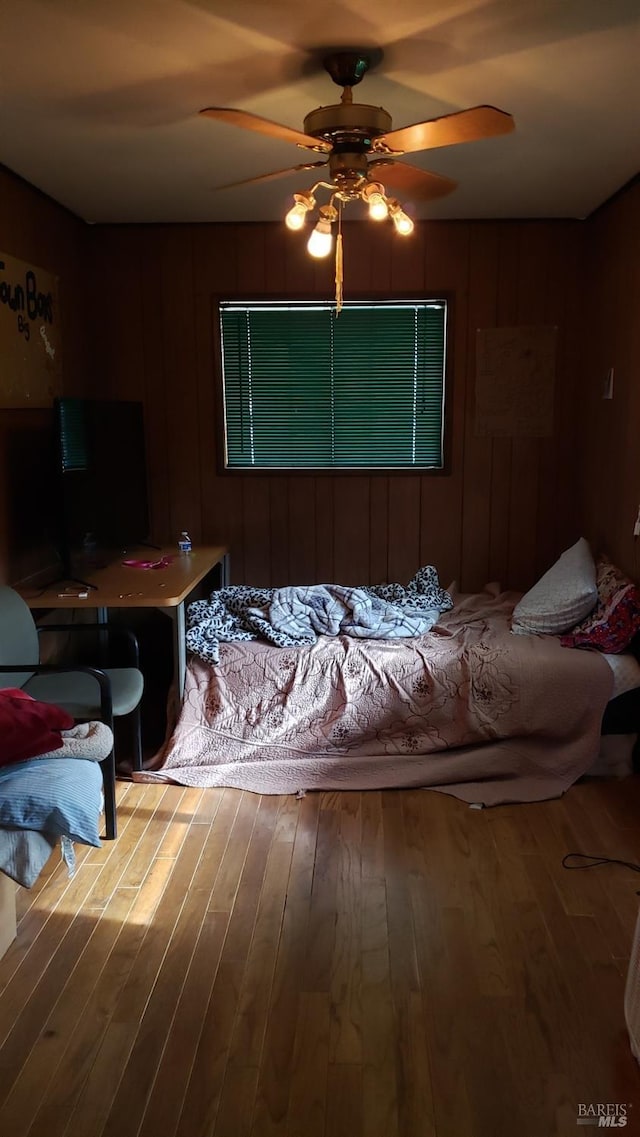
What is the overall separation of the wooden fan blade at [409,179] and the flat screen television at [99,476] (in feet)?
4.99

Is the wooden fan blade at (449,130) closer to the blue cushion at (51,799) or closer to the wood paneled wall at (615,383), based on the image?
the wood paneled wall at (615,383)

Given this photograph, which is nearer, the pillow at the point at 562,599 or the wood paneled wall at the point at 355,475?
the pillow at the point at 562,599

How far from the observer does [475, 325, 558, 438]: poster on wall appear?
4.32 m

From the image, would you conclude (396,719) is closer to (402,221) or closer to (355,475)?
(355,475)

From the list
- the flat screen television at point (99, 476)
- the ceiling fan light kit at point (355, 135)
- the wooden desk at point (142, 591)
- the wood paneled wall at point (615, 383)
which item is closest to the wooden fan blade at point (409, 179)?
the ceiling fan light kit at point (355, 135)

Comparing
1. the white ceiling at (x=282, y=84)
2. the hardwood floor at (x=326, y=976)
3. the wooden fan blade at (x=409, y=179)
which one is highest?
the white ceiling at (x=282, y=84)

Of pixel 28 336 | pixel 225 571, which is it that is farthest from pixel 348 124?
pixel 225 571

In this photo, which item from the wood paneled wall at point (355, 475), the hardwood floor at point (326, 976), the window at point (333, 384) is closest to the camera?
the hardwood floor at point (326, 976)

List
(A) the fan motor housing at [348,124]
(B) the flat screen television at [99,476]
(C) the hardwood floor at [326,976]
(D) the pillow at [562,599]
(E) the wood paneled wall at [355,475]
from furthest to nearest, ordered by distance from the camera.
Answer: (E) the wood paneled wall at [355,475]
(D) the pillow at [562,599]
(B) the flat screen television at [99,476]
(A) the fan motor housing at [348,124]
(C) the hardwood floor at [326,976]

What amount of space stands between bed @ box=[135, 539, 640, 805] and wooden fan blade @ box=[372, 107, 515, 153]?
6.20ft

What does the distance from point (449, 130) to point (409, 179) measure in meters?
0.48

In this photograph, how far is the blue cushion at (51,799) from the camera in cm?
225

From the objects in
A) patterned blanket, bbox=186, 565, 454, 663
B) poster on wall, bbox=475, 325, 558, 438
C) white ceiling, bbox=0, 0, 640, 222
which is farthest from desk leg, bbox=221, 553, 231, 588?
white ceiling, bbox=0, 0, 640, 222

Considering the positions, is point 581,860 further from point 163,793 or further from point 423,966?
point 163,793
